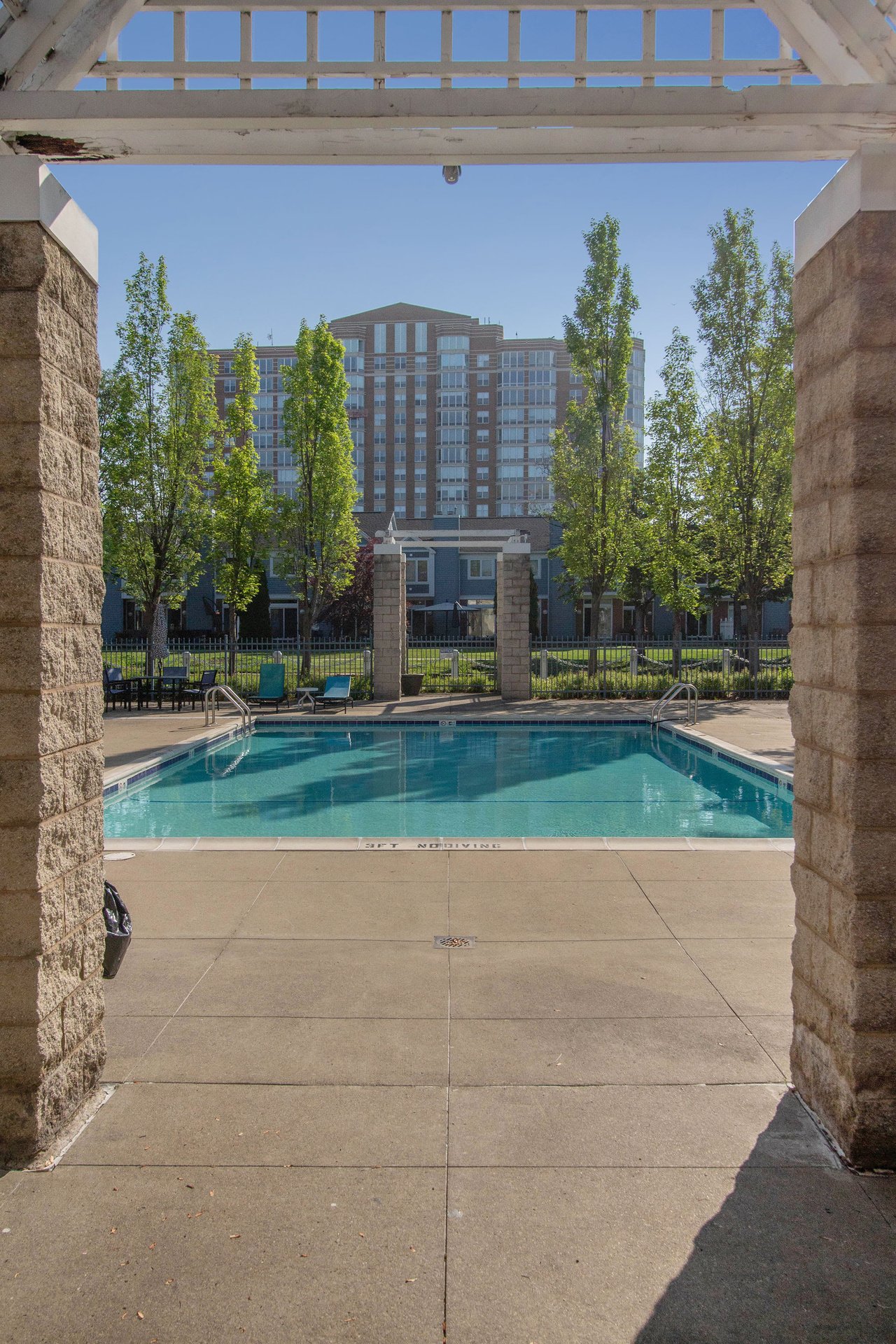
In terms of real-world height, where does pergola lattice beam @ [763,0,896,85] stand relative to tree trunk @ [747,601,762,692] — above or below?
above

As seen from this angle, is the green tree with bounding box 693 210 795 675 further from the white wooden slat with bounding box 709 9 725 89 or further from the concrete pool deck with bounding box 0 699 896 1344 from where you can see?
the white wooden slat with bounding box 709 9 725 89

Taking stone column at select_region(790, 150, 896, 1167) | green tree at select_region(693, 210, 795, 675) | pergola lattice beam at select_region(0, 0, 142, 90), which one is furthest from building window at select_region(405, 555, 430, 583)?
stone column at select_region(790, 150, 896, 1167)

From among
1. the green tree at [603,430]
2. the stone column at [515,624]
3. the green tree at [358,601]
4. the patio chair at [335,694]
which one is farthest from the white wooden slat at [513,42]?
the green tree at [358,601]

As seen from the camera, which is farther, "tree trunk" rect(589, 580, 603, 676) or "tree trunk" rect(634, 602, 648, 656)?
"tree trunk" rect(634, 602, 648, 656)

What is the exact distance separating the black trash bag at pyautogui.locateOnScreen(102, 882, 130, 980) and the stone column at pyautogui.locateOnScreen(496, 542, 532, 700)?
15793mm

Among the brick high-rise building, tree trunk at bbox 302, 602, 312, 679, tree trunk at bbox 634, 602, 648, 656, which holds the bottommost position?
tree trunk at bbox 302, 602, 312, 679

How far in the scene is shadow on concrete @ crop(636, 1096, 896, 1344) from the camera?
2.22 meters

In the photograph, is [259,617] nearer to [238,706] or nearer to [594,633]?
[594,633]

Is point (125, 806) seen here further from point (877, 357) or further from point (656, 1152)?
point (877, 357)

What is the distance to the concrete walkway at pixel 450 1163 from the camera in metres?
2.29

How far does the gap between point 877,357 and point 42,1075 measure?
3.52 m

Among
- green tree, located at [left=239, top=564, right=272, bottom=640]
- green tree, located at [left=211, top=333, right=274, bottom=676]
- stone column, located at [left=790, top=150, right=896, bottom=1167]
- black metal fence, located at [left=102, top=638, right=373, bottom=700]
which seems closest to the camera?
stone column, located at [left=790, top=150, right=896, bottom=1167]

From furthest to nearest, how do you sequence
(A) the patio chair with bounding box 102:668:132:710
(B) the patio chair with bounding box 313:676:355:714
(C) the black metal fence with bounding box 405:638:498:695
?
(C) the black metal fence with bounding box 405:638:498:695 < (A) the patio chair with bounding box 102:668:132:710 < (B) the patio chair with bounding box 313:676:355:714

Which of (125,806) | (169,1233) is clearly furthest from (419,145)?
(125,806)
